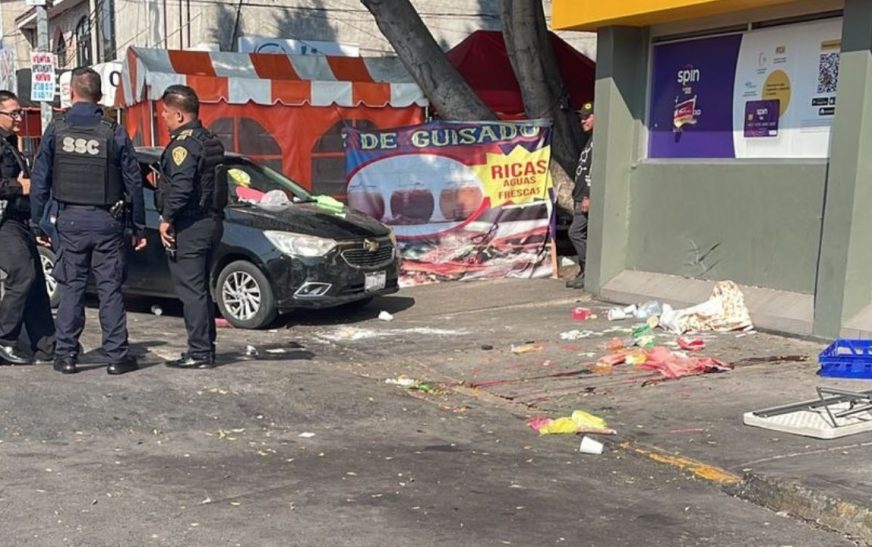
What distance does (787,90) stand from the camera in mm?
8219

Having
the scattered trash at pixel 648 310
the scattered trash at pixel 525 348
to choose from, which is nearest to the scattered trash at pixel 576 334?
the scattered trash at pixel 525 348

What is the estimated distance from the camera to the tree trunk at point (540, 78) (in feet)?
37.8

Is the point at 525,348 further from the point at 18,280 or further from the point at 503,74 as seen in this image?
the point at 503,74

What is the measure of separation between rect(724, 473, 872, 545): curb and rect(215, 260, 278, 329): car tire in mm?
5151

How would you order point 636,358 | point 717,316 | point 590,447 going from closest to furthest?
point 590,447
point 636,358
point 717,316

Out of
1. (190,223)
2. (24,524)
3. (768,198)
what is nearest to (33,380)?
(190,223)

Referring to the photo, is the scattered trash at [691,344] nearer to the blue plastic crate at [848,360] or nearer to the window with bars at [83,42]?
the blue plastic crate at [848,360]

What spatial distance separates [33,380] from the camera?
5977 millimetres

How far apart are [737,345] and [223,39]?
14.6 meters

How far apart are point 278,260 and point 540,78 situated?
495 cm

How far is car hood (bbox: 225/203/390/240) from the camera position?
28.3 ft

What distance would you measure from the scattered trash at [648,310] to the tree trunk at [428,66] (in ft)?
13.7

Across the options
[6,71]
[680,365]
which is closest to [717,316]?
[680,365]

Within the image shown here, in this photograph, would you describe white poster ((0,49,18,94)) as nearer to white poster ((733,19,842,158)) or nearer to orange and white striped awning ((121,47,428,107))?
orange and white striped awning ((121,47,428,107))
